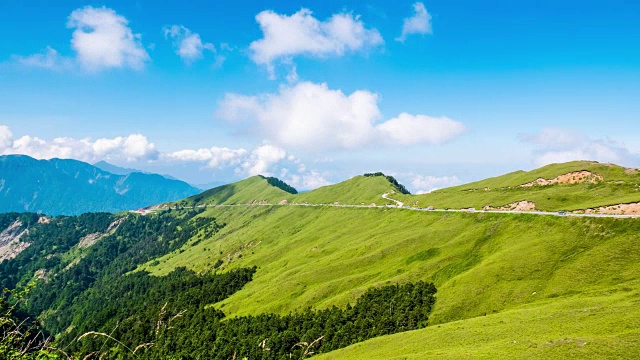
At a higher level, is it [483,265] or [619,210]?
[619,210]

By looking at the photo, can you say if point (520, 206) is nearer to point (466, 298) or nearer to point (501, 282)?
point (501, 282)

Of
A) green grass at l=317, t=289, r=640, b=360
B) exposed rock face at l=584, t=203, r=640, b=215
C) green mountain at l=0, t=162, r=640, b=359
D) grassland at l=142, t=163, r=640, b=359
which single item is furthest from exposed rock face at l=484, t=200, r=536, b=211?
green grass at l=317, t=289, r=640, b=360

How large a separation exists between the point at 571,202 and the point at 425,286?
78.9 m

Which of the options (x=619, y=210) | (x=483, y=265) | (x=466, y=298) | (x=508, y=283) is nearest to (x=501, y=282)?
(x=508, y=283)

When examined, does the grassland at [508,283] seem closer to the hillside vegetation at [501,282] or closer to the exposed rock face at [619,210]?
the hillside vegetation at [501,282]

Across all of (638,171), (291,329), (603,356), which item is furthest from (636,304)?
(638,171)

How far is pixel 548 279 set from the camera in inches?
4257

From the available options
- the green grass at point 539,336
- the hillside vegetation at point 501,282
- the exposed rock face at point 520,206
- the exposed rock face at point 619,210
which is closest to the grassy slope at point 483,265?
the hillside vegetation at point 501,282

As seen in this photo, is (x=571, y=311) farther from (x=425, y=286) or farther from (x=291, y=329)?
(x=291, y=329)

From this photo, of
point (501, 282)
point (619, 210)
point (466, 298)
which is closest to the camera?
point (501, 282)

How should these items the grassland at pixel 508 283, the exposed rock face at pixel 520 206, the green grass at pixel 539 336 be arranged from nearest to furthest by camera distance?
1. the green grass at pixel 539 336
2. the grassland at pixel 508 283
3. the exposed rock face at pixel 520 206

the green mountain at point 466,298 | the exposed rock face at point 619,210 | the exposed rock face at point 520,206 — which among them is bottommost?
the green mountain at point 466,298

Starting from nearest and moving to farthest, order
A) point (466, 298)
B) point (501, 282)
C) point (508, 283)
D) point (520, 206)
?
point (508, 283) < point (501, 282) < point (466, 298) < point (520, 206)

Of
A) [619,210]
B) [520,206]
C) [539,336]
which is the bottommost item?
[539,336]
